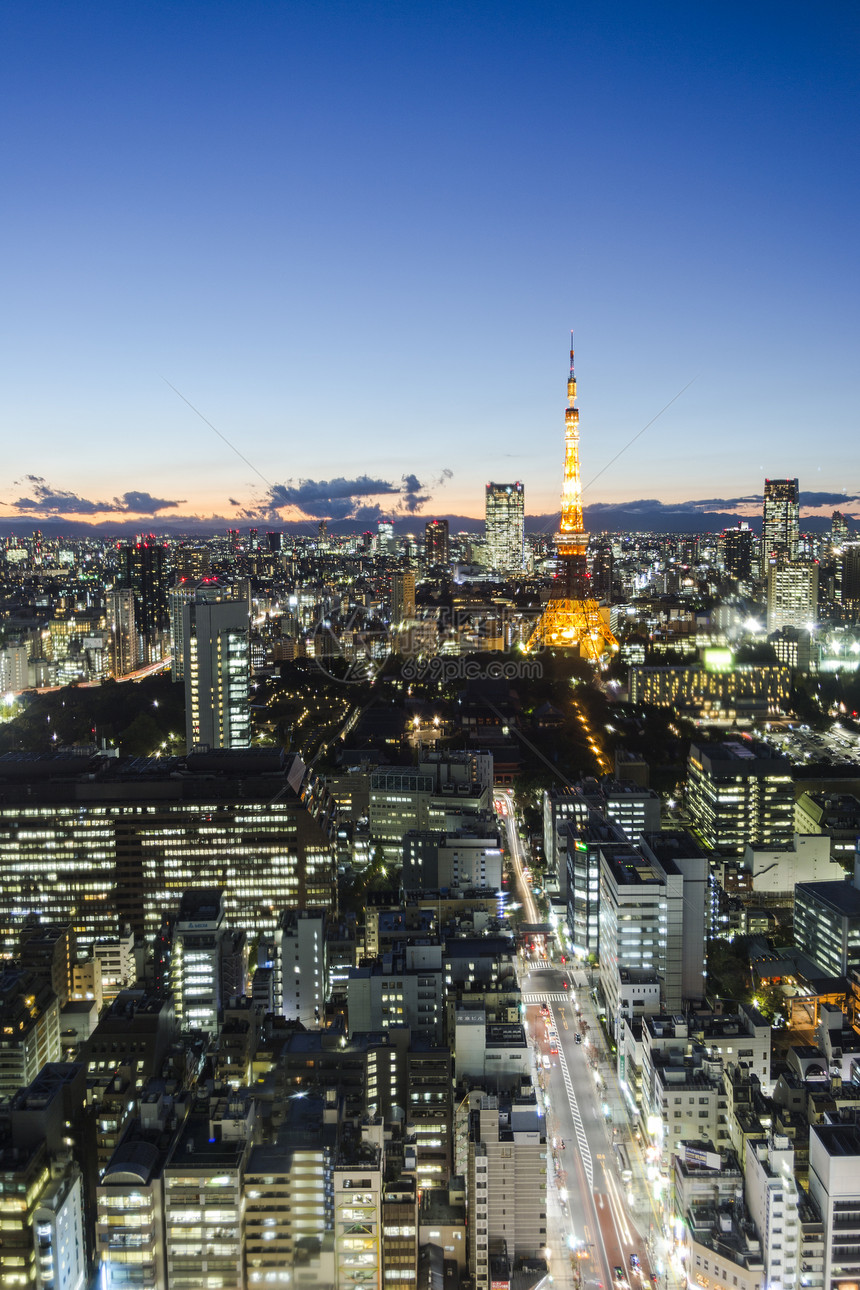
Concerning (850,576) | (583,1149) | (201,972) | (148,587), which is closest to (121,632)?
(148,587)

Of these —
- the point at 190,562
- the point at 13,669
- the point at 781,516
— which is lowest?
the point at 13,669

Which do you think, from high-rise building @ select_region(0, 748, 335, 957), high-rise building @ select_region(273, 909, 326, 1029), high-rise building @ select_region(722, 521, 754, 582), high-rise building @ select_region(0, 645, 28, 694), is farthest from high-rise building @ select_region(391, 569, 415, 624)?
high-rise building @ select_region(273, 909, 326, 1029)

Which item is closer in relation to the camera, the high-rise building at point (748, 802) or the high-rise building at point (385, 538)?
the high-rise building at point (748, 802)

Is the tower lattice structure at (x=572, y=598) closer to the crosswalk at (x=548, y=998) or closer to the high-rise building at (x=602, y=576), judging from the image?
the high-rise building at (x=602, y=576)

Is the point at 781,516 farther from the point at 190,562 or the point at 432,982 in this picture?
the point at 432,982

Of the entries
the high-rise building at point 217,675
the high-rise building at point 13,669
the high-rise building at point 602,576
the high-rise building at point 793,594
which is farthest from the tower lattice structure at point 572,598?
the high-rise building at point 13,669

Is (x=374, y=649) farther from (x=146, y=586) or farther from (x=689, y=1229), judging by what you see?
(x=689, y=1229)
